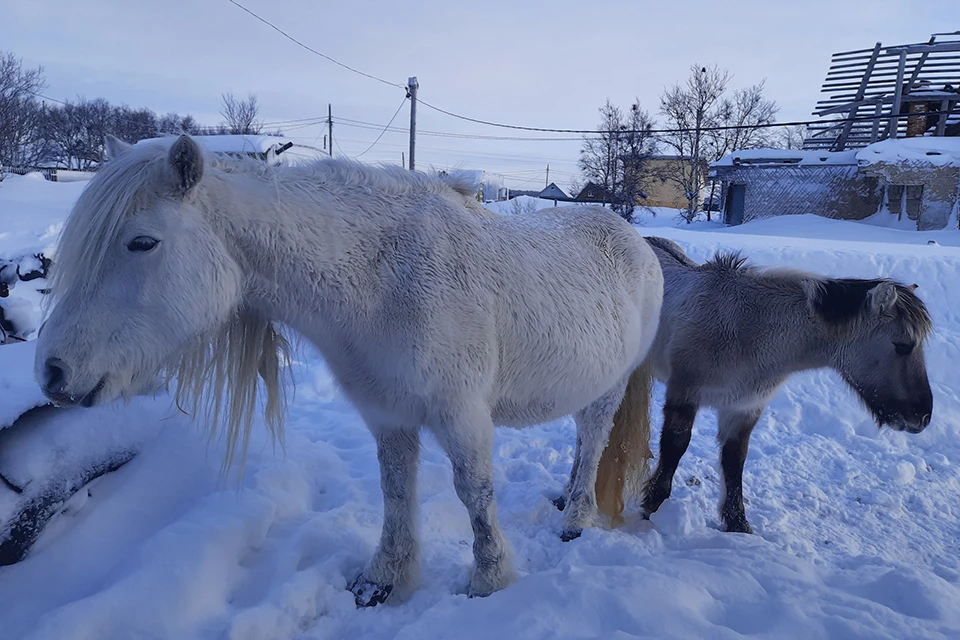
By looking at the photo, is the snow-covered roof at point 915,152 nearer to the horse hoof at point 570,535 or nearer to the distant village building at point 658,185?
the distant village building at point 658,185

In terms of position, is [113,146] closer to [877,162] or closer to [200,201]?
[200,201]

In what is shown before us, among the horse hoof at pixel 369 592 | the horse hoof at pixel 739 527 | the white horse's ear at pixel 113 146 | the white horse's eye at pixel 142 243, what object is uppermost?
the white horse's ear at pixel 113 146

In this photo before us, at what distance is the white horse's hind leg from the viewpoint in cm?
342

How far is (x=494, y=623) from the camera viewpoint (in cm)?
218

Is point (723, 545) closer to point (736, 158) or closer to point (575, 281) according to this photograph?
point (575, 281)

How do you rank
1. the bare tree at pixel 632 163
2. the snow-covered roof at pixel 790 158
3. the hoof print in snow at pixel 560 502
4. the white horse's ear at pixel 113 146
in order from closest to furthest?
the white horse's ear at pixel 113 146
the hoof print in snow at pixel 560 502
the snow-covered roof at pixel 790 158
the bare tree at pixel 632 163

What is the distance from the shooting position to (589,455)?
350 centimetres

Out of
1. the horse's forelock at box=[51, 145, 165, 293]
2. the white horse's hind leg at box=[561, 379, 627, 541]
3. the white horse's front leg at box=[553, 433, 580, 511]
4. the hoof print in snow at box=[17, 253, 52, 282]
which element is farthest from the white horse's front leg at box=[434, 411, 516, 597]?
the hoof print in snow at box=[17, 253, 52, 282]

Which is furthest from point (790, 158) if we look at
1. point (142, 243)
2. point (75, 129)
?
point (75, 129)

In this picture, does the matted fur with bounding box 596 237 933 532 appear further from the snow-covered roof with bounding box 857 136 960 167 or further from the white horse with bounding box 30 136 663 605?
the snow-covered roof with bounding box 857 136 960 167

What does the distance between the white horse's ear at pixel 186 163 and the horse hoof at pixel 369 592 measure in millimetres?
1914

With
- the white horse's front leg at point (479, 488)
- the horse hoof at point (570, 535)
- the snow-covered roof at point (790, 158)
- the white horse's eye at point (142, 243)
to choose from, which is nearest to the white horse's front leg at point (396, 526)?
the white horse's front leg at point (479, 488)

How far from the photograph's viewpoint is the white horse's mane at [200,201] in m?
1.82

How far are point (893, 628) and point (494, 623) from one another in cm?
154
